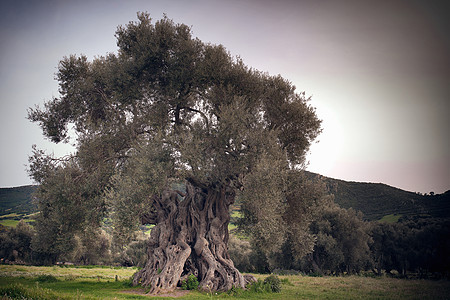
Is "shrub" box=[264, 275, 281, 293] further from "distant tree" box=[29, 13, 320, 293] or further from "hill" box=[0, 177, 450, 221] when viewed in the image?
"hill" box=[0, 177, 450, 221]

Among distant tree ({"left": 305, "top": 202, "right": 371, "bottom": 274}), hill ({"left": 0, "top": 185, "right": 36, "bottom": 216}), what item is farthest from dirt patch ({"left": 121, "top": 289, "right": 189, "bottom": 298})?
hill ({"left": 0, "top": 185, "right": 36, "bottom": 216})

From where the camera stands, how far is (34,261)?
54.5 metres

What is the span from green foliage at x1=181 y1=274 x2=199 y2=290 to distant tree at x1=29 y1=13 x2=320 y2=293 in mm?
649

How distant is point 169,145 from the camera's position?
20141 millimetres

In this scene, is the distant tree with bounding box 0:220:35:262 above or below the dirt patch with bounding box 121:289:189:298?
below

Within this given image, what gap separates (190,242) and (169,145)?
830cm

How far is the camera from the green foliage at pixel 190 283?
19781 millimetres

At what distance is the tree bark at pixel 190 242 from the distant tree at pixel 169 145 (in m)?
0.09

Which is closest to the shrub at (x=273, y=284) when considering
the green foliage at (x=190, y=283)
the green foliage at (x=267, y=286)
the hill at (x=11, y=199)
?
the green foliage at (x=267, y=286)

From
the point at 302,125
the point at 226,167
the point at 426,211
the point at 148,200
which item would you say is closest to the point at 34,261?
the point at 148,200

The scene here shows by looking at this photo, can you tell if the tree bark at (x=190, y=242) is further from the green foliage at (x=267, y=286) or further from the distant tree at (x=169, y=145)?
the green foliage at (x=267, y=286)

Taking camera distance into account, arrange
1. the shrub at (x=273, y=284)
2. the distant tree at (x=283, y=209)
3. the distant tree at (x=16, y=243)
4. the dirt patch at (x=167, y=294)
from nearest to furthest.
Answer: the dirt patch at (x=167, y=294) < the distant tree at (x=283, y=209) < the shrub at (x=273, y=284) < the distant tree at (x=16, y=243)

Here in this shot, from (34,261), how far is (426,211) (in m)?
79.4

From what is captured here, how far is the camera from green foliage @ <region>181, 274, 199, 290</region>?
19.8 metres
